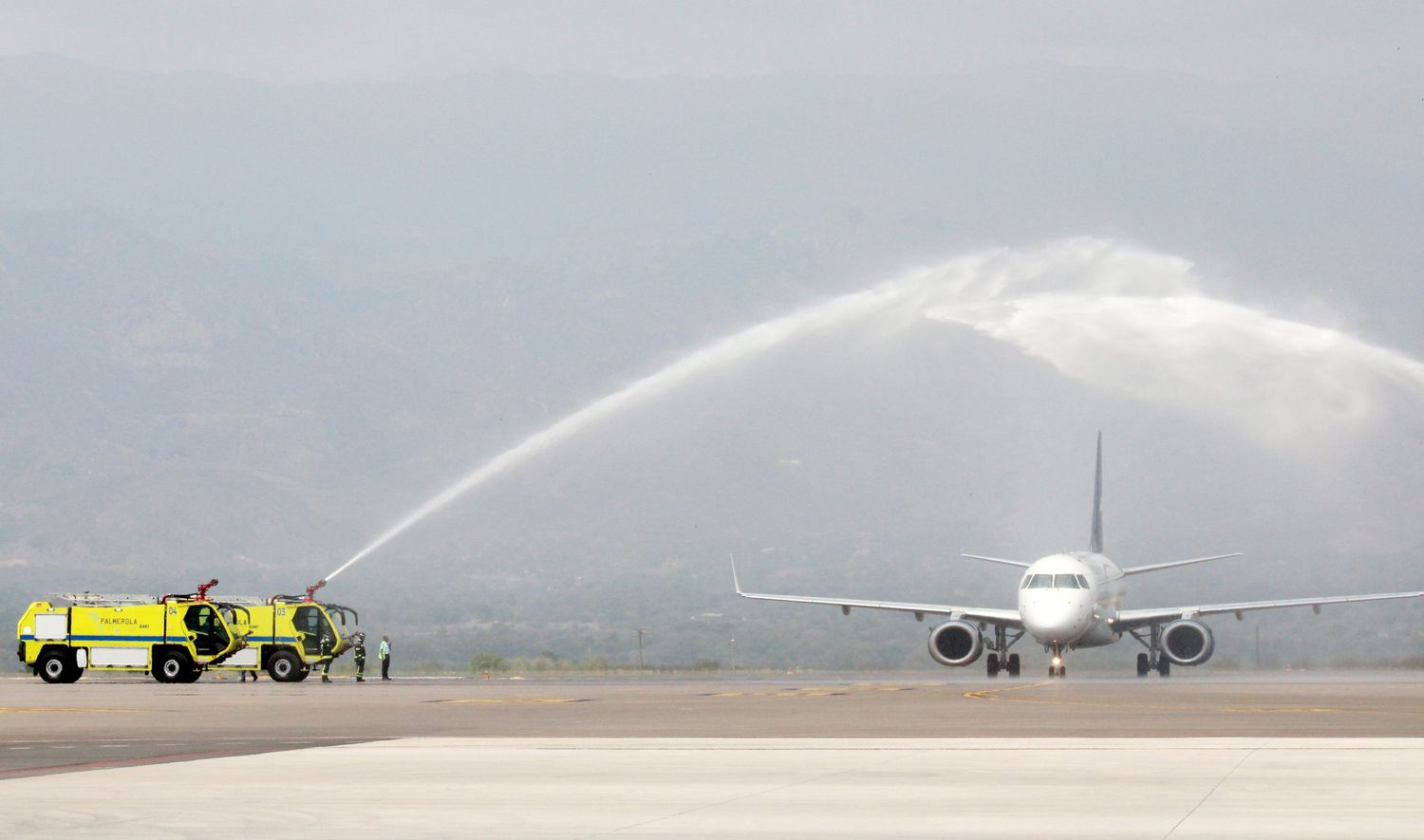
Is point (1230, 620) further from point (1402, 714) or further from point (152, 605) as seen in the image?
point (1402, 714)

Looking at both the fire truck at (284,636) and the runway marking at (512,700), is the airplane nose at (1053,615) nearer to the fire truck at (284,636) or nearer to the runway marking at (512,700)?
the fire truck at (284,636)

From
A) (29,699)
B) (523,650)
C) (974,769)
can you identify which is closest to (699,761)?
(974,769)

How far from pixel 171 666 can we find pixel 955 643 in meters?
27.6

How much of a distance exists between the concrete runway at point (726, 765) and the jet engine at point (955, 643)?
2674 centimetres

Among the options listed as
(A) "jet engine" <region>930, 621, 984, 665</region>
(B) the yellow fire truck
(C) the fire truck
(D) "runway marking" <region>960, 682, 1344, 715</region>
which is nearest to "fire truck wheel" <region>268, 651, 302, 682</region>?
(C) the fire truck

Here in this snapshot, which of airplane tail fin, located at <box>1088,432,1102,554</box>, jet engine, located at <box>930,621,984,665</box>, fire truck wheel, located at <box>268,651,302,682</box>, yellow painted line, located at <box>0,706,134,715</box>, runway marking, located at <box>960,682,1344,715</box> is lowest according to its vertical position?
yellow painted line, located at <box>0,706,134,715</box>

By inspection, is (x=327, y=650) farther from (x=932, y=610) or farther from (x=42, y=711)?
(x=42, y=711)

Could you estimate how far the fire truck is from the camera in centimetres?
6381

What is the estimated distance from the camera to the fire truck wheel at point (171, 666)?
203ft

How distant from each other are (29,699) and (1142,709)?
25.6 metres

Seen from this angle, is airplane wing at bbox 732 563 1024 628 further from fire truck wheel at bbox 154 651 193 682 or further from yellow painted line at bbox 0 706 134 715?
yellow painted line at bbox 0 706 134 715

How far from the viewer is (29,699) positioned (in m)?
48.6

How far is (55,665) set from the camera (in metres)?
62.5

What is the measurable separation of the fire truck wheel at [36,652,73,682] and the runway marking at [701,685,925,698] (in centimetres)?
2199
